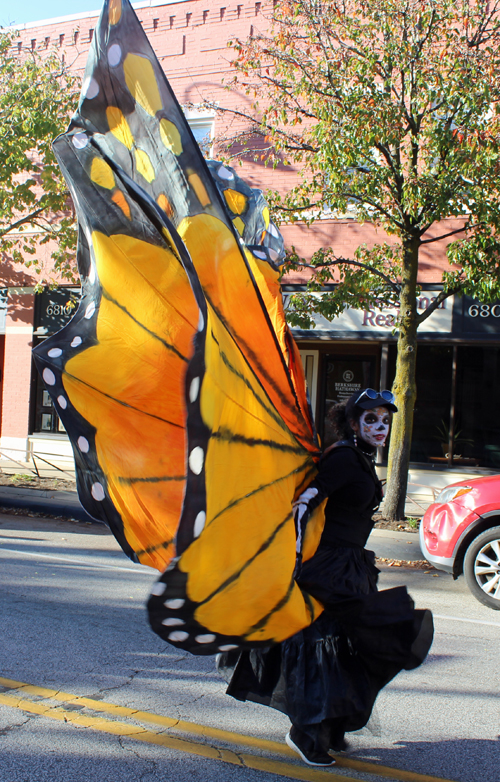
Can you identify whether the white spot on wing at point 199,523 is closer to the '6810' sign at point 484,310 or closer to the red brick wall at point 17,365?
the '6810' sign at point 484,310

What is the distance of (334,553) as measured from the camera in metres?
3.39

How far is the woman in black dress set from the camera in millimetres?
3195

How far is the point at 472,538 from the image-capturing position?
22.6 ft

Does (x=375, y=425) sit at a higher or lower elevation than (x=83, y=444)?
higher

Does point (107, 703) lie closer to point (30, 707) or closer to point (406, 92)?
point (30, 707)

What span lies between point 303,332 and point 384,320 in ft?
5.59

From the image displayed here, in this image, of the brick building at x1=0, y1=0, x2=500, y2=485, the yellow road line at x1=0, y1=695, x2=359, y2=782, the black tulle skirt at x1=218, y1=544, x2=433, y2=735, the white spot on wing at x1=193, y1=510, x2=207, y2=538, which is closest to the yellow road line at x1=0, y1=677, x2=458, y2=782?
the yellow road line at x1=0, y1=695, x2=359, y2=782

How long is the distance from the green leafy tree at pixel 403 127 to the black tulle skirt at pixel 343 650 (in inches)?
283

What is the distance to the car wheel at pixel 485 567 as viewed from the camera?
661 centimetres

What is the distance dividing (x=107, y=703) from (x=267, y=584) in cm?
183

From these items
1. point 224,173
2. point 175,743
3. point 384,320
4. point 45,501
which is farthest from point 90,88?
point 384,320

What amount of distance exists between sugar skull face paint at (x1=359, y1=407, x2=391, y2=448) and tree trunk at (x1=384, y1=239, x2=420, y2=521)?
22.9ft

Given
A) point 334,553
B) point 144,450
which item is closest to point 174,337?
point 144,450

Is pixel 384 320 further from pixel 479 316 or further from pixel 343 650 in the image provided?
pixel 343 650
